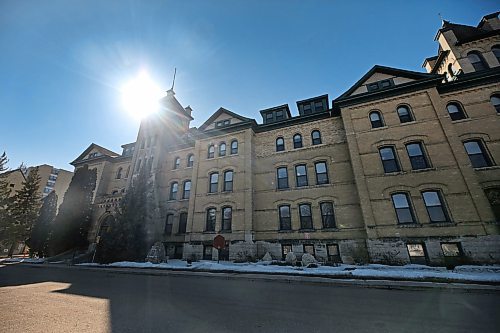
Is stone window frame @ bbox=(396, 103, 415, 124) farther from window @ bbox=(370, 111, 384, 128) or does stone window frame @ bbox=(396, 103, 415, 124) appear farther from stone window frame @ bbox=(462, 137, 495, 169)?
stone window frame @ bbox=(462, 137, 495, 169)

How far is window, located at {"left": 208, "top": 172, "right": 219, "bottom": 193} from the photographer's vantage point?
20.4 m

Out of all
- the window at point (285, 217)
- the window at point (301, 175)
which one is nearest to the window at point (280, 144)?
the window at point (301, 175)

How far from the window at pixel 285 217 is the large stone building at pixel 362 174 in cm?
9

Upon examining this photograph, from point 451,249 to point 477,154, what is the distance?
701 cm

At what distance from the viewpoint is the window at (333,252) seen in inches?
584

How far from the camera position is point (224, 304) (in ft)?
20.4

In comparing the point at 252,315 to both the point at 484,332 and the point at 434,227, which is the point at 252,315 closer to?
the point at 484,332

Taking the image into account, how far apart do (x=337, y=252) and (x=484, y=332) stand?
37.0 feet

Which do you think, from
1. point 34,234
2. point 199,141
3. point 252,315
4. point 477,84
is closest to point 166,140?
point 199,141

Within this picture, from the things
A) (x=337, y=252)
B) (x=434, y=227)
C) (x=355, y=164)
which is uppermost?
(x=355, y=164)

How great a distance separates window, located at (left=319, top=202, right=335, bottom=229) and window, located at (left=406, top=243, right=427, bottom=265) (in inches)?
184

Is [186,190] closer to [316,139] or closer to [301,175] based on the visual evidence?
[301,175]

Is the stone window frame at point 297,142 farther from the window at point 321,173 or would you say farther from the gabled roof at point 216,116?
the gabled roof at point 216,116

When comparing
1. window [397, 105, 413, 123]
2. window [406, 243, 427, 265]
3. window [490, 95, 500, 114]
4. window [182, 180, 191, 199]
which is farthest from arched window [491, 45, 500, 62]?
window [182, 180, 191, 199]
